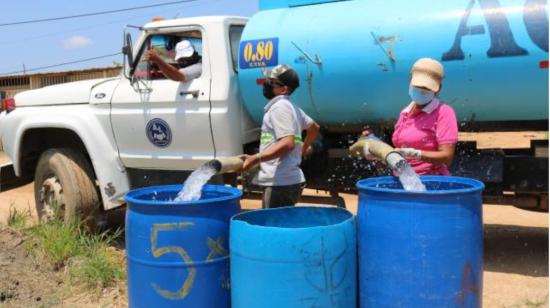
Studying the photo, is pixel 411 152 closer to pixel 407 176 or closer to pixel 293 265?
pixel 407 176

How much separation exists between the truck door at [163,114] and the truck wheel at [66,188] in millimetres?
475

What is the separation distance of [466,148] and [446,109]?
5.72 feet

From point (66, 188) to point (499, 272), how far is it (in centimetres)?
395

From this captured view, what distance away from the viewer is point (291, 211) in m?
3.03

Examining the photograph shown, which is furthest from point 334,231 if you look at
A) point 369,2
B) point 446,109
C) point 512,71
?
point 369,2

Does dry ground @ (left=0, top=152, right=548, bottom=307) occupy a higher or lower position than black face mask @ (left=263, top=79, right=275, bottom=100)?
lower

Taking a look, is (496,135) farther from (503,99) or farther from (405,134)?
(405,134)

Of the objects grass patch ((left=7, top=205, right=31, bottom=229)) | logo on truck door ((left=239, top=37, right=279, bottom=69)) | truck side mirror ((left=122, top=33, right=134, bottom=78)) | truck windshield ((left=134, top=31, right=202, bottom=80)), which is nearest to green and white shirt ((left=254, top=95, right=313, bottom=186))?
logo on truck door ((left=239, top=37, right=279, bottom=69))

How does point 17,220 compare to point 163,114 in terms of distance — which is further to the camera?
point 17,220

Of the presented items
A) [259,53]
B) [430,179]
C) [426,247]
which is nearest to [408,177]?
[430,179]

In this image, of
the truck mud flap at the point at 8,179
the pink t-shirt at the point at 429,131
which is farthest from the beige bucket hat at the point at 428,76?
the truck mud flap at the point at 8,179

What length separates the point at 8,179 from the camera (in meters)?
6.62

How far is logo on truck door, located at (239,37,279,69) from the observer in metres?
4.70

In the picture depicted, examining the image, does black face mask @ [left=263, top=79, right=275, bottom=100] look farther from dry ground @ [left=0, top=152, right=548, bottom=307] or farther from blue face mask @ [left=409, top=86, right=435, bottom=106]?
dry ground @ [left=0, top=152, right=548, bottom=307]
